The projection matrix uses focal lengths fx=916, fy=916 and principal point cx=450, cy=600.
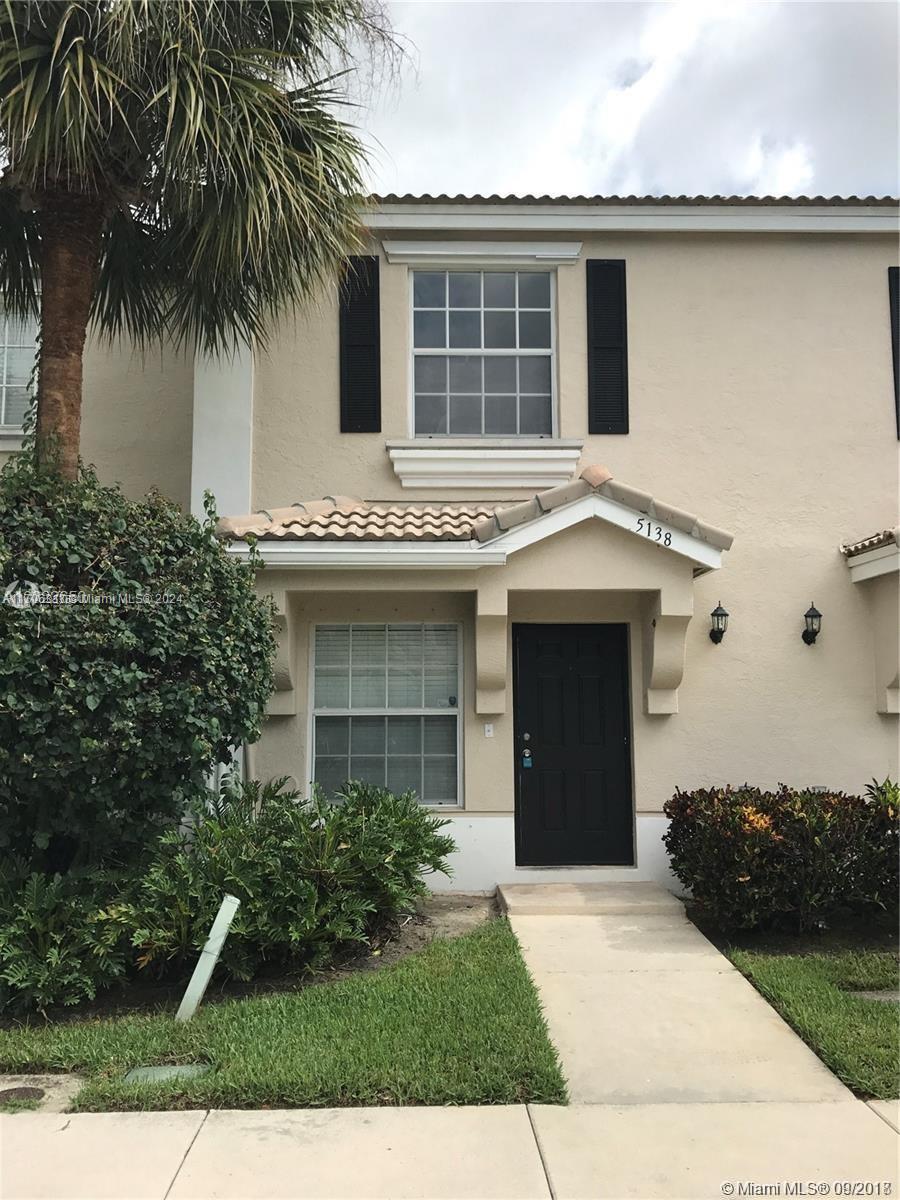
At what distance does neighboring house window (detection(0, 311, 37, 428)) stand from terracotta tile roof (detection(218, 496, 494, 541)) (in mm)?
3145

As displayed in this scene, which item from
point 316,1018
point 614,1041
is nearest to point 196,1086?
point 316,1018

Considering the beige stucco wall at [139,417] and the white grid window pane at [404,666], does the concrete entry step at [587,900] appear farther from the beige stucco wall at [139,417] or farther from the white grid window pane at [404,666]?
the beige stucco wall at [139,417]

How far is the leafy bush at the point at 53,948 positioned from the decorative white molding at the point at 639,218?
6650mm

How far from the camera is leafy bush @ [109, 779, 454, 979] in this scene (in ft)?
18.4

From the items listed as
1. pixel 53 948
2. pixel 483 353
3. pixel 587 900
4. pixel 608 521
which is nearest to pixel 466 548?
pixel 608 521

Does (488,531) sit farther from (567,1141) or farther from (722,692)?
(567,1141)

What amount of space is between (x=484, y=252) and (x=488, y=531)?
329 centimetres

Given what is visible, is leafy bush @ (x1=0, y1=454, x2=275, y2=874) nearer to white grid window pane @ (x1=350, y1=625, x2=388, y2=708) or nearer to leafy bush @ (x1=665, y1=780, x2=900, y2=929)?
white grid window pane @ (x1=350, y1=625, x2=388, y2=708)

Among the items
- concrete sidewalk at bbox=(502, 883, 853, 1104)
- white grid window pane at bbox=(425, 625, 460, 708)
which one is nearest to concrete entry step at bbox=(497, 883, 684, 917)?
concrete sidewalk at bbox=(502, 883, 853, 1104)

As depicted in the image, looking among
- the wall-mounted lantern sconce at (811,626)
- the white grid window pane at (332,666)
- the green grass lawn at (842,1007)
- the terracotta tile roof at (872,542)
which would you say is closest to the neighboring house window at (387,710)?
the white grid window pane at (332,666)

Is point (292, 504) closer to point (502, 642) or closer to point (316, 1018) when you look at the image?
point (502, 642)

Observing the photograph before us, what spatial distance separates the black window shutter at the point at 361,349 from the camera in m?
8.91

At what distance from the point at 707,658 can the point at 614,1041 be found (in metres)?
4.27

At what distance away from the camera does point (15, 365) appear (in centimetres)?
944
